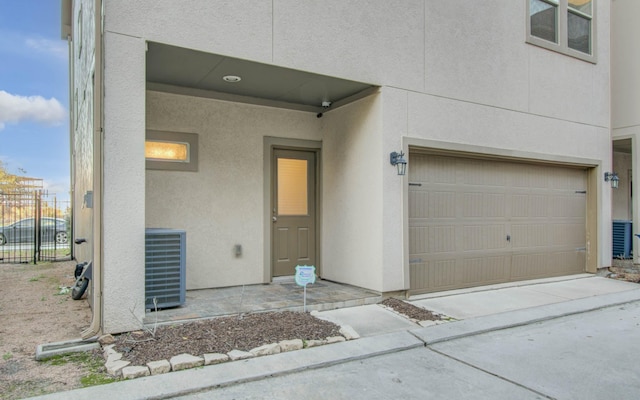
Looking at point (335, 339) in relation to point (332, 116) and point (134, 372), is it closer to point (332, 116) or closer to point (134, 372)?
point (134, 372)

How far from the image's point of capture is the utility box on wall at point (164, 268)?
15.4ft

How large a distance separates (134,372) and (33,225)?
11.4 m

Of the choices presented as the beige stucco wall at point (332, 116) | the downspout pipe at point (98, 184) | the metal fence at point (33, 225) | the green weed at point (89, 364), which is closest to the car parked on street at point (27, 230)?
the metal fence at point (33, 225)

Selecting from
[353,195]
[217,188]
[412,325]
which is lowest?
[412,325]

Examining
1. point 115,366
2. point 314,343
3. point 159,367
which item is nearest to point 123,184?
point 115,366

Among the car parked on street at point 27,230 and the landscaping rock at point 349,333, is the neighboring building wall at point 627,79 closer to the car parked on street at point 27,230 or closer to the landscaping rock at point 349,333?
the landscaping rock at point 349,333

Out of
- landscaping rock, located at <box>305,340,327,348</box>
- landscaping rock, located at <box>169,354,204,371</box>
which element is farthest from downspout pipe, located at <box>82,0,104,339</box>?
landscaping rock, located at <box>305,340,327,348</box>

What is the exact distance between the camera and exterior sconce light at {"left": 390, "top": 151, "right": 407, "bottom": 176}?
6.00 m

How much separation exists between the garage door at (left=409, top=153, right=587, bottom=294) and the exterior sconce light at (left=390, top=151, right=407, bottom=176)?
19.7 inches

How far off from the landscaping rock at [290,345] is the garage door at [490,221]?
9.15 feet

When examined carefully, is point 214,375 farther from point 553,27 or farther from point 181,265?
point 553,27

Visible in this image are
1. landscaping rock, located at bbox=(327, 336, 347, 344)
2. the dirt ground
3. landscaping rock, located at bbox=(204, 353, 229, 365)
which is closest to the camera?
the dirt ground

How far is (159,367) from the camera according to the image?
3.49 meters

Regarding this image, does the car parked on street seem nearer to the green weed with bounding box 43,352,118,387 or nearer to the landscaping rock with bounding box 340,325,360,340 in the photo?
the green weed with bounding box 43,352,118,387
